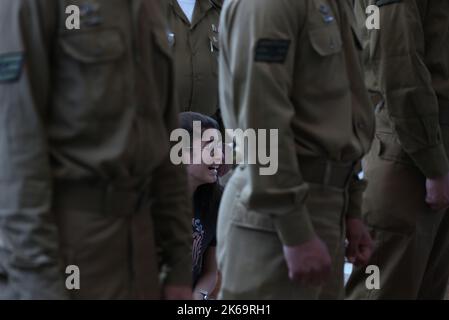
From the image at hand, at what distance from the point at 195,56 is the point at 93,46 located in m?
2.32

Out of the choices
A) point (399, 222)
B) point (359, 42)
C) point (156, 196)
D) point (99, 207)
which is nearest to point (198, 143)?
point (399, 222)

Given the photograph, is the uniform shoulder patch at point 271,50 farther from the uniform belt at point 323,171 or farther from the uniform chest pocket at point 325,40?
the uniform belt at point 323,171

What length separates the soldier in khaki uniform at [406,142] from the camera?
3.35m

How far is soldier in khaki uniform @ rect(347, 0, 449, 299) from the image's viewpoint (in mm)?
3352

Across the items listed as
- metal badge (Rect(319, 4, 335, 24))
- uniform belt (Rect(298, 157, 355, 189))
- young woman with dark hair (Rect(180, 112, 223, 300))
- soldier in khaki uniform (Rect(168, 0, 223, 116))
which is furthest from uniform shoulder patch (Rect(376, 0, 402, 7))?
soldier in khaki uniform (Rect(168, 0, 223, 116))

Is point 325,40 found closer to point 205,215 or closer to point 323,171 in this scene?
point 323,171

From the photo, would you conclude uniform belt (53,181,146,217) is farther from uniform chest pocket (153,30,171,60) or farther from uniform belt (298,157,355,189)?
uniform belt (298,157,355,189)

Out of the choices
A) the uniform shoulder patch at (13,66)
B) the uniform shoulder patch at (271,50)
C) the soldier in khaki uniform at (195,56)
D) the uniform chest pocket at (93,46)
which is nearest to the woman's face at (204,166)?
the soldier in khaki uniform at (195,56)

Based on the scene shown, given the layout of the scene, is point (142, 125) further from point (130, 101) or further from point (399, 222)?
point (399, 222)

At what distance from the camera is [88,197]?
209 centimetres

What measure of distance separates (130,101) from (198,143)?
6.48 feet

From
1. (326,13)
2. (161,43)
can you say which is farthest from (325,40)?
(161,43)

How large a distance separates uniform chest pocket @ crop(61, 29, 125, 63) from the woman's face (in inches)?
78.2

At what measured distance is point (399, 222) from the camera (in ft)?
11.5
